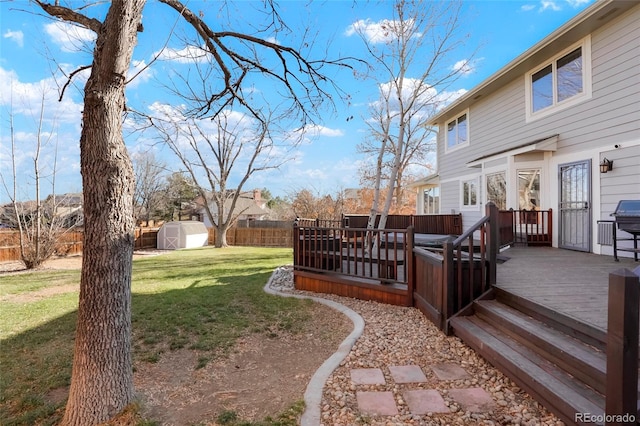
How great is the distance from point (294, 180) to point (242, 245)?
19.5 feet

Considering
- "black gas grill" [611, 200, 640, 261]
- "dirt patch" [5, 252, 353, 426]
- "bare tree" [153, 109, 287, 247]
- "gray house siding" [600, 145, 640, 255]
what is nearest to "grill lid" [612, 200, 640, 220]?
"black gas grill" [611, 200, 640, 261]

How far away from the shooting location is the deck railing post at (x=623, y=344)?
1.76 m

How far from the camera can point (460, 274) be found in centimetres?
402

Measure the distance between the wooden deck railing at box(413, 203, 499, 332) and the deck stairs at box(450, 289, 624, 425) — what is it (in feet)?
0.78

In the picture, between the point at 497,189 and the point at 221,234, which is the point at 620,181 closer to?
the point at 497,189

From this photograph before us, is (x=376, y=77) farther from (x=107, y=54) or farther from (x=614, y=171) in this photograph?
(x=107, y=54)

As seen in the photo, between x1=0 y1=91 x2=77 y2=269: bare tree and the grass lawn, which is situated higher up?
x1=0 y1=91 x2=77 y2=269: bare tree

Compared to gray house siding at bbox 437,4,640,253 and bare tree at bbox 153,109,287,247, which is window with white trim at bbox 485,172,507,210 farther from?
bare tree at bbox 153,109,287,247

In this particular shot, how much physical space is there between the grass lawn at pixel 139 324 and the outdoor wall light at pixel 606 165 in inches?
244

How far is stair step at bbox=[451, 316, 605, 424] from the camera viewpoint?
7.07ft

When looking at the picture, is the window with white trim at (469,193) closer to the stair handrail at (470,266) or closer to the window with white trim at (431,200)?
the window with white trim at (431,200)

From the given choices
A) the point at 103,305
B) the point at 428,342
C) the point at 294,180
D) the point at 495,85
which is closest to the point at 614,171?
the point at 495,85

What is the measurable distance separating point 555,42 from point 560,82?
89cm

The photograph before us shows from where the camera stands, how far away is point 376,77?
923 centimetres
